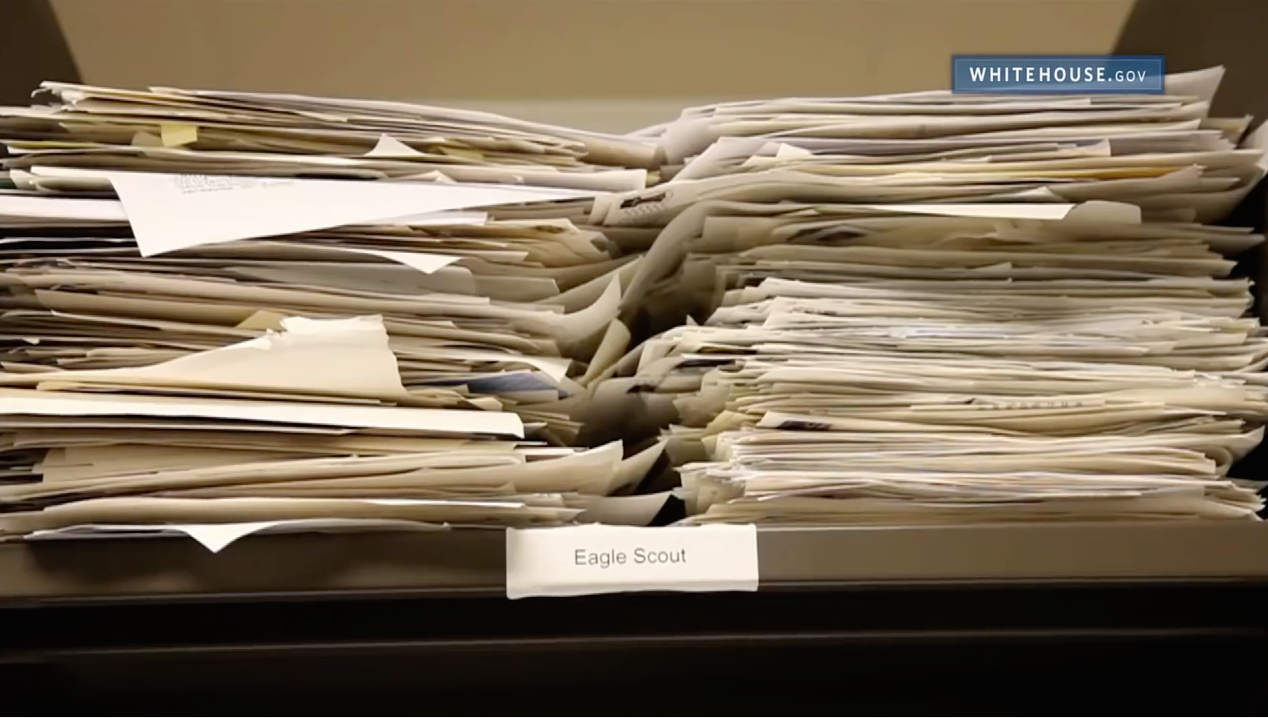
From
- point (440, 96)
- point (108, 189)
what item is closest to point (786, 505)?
point (108, 189)

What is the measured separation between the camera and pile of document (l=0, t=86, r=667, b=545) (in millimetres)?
635

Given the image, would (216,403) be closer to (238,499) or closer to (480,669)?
(238,499)

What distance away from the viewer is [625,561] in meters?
0.61

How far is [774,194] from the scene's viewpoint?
2.44 feet

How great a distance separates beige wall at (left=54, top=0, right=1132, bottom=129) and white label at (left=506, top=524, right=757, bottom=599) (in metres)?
0.63

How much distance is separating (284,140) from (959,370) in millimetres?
503

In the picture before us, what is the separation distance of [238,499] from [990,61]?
0.66 meters

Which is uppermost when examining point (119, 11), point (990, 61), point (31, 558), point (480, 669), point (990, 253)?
point (119, 11)

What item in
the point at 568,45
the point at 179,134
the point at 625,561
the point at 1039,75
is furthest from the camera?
the point at 568,45

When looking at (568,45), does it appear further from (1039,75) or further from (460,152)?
(1039,75)

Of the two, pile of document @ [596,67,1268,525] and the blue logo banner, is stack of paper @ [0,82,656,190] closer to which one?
pile of document @ [596,67,1268,525]

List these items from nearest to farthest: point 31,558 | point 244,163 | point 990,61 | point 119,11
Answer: point 31,558
point 244,163
point 990,61
point 119,11

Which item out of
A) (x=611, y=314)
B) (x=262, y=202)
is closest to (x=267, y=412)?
(x=262, y=202)

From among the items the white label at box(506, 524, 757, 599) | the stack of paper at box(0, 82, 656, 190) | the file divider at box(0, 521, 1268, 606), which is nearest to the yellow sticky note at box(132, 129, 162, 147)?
the stack of paper at box(0, 82, 656, 190)
